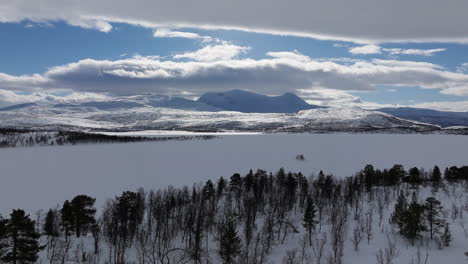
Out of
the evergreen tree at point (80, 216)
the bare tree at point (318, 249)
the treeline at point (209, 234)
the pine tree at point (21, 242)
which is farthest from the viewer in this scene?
A: the evergreen tree at point (80, 216)

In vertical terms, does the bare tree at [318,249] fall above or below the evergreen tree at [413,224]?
below

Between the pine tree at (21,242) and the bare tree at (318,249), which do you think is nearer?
the pine tree at (21,242)

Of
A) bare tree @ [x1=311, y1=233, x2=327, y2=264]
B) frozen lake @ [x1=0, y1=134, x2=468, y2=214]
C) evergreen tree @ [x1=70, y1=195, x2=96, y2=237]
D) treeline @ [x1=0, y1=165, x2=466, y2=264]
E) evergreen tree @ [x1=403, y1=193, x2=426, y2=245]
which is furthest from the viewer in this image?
frozen lake @ [x1=0, y1=134, x2=468, y2=214]

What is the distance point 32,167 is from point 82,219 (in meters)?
113

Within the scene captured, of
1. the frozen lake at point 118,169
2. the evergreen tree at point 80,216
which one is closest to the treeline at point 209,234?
the evergreen tree at point 80,216

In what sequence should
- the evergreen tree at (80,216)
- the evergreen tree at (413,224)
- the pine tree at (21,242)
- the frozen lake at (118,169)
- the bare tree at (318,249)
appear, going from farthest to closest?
1. the frozen lake at (118,169)
2. the evergreen tree at (80,216)
3. the evergreen tree at (413,224)
4. the bare tree at (318,249)
5. the pine tree at (21,242)

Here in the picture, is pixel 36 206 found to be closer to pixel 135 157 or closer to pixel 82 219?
pixel 82 219

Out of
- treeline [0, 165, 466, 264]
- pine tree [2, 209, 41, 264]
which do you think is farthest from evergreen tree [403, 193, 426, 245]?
pine tree [2, 209, 41, 264]

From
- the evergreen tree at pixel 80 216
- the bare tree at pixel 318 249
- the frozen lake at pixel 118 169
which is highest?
the evergreen tree at pixel 80 216

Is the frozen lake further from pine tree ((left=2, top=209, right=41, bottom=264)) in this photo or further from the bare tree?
the bare tree

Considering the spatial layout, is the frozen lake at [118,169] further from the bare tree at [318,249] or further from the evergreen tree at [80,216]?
the bare tree at [318,249]

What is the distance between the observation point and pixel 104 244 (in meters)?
55.5

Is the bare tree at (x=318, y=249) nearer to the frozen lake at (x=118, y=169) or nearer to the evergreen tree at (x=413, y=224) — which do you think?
the evergreen tree at (x=413, y=224)

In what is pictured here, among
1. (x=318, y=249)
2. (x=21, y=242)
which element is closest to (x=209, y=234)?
(x=318, y=249)
